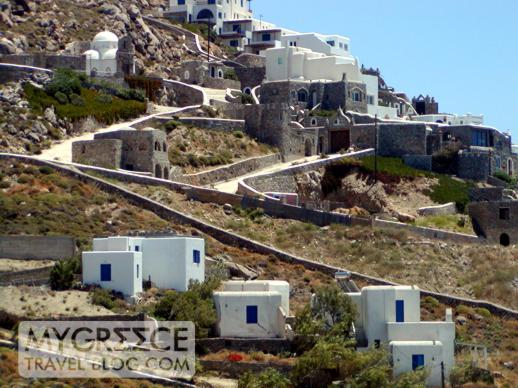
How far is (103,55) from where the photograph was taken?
88.2 metres

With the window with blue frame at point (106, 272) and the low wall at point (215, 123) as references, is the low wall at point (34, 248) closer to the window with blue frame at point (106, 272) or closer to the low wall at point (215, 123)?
the window with blue frame at point (106, 272)

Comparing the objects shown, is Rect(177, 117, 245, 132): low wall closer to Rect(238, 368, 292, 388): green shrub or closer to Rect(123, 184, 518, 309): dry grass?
Rect(123, 184, 518, 309): dry grass

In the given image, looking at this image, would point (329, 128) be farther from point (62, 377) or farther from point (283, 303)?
point (62, 377)

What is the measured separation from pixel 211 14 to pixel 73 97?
3054 cm

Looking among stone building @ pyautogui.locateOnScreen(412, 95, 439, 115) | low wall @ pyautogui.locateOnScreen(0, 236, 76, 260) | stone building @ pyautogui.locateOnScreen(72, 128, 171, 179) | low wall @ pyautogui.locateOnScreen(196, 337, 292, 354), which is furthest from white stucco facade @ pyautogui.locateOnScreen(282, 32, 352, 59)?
low wall @ pyautogui.locateOnScreen(196, 337, 292, 354)

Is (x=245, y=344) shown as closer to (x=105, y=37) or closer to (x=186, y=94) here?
(x=186, y=94)

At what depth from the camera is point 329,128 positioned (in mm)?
83438

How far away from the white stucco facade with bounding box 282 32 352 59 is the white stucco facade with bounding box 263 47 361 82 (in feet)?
28.7

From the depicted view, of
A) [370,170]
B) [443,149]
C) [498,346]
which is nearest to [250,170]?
[370,170]

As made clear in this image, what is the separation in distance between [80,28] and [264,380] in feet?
160

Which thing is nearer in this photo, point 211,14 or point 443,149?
point 443,149

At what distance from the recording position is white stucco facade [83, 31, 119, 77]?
8620cm

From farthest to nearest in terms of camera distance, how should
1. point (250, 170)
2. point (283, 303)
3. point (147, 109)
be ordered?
point (147, 109), point (250, 170), point (283, 303)

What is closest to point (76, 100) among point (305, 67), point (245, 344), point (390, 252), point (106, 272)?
point (305, 67)
